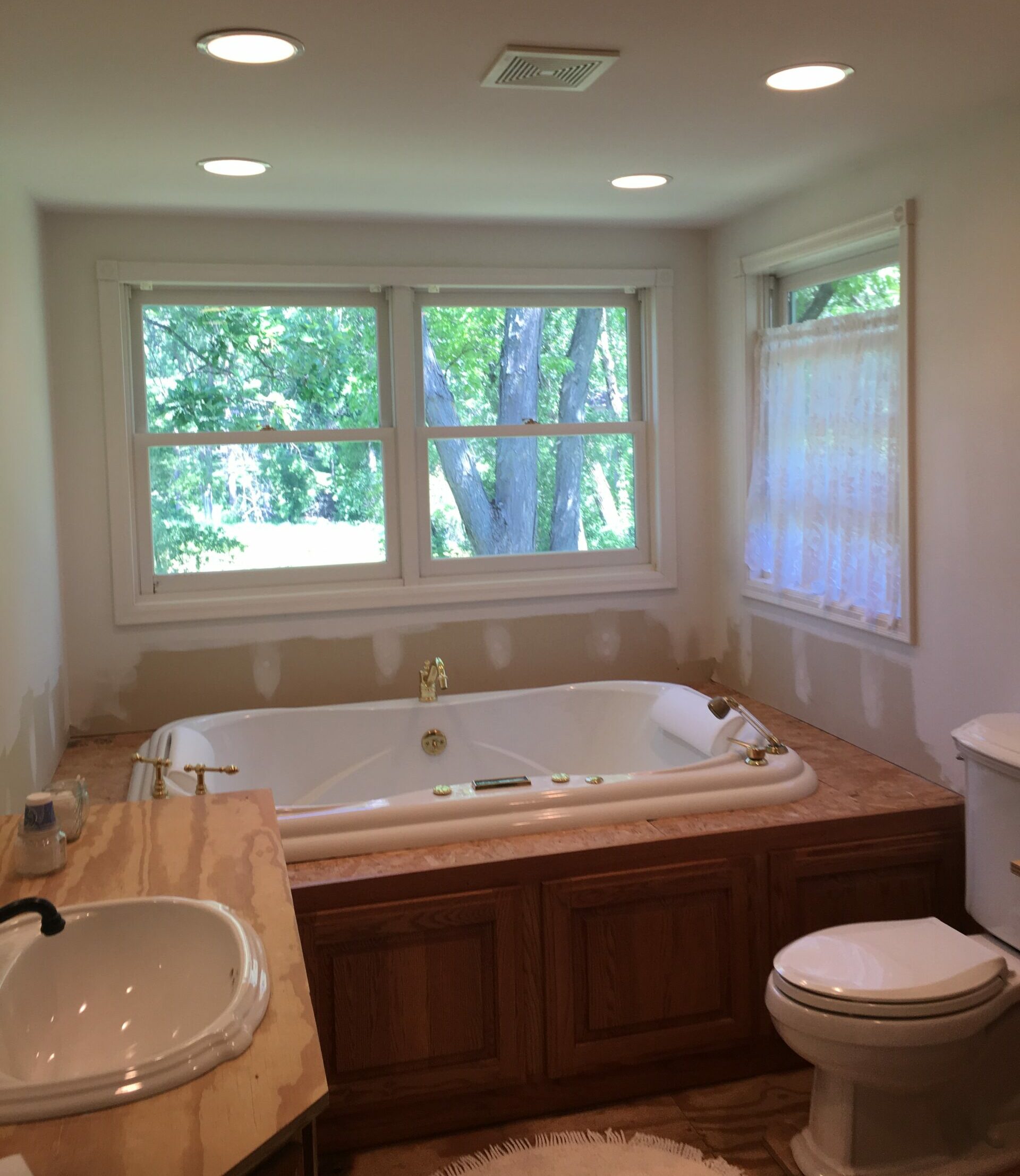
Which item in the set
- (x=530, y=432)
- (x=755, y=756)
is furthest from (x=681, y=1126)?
(x=530, y=432)

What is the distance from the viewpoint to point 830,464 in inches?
130

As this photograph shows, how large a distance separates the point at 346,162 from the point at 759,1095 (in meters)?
2.50

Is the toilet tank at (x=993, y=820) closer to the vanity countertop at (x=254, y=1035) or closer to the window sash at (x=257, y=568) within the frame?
the vanity countertop at (x=254, y=1035)

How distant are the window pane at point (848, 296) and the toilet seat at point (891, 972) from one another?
167 centimetres

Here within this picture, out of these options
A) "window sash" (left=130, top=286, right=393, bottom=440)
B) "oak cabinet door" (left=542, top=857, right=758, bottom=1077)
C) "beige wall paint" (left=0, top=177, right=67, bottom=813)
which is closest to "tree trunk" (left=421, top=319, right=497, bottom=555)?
"window sash" (left=130, top=286, right=393, bottom=440)

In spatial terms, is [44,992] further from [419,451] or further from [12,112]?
[419,451]

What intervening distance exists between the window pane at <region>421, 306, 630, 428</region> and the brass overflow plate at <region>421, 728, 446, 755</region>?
109cm

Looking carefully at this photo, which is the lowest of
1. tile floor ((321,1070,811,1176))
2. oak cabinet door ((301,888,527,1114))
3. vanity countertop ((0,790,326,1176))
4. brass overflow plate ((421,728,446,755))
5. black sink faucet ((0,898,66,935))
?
tile floor ((321,1070,811,1176))

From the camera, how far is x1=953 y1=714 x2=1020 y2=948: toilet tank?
231 cm

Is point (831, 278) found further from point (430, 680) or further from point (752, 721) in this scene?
point (430, 680)

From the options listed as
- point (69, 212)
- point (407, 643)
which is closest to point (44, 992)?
point (407, 643)

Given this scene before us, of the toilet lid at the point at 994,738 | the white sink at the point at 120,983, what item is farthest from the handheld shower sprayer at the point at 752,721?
the white sink at the point at 120,983

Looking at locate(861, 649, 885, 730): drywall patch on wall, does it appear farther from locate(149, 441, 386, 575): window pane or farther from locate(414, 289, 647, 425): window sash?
locate(149, 441, 386, 575): window pane

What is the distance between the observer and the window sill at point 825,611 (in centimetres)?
303
